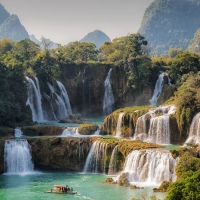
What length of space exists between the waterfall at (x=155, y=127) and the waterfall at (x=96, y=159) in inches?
189

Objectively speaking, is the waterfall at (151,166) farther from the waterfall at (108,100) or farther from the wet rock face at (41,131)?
the waterfall at (108,100)

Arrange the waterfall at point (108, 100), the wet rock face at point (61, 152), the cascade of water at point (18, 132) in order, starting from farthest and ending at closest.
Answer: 1. the waterfall at point (108, 100)
2. the cascade of water at point (18, 132)
3. the wet rock face at point (61, 152)

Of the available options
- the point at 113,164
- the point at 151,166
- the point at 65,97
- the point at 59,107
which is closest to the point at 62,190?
the point at 113,164

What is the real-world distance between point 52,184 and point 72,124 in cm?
1527

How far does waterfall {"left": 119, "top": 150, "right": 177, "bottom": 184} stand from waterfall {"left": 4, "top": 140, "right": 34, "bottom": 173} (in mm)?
7831

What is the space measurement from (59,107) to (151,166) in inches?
901

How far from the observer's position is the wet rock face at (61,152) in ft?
112

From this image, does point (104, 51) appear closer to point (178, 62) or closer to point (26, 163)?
point (178, 62)

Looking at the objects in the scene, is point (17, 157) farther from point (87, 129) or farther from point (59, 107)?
point (59, 107)

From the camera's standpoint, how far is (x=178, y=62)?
5009cm

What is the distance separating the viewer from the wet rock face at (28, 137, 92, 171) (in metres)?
34.2

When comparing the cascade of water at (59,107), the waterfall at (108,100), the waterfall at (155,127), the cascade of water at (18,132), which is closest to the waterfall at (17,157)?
the cascade of water at (18,132)

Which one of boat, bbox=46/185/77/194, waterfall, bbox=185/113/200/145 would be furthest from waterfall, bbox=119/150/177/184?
waterfall, bbox=185/113/200/145

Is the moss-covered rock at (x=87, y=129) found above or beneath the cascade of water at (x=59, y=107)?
beneath
